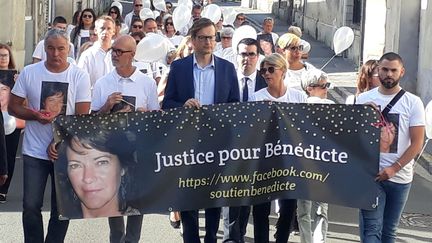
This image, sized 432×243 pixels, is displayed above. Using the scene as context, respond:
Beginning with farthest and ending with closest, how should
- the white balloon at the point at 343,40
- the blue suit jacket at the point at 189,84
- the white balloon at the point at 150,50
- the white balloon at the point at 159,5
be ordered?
1. the white balloon at the point at 159,5
2. the white balloon at the point at 343,40
3. the white balloon at the point at 150,50
4. the blue suit jacket at the point at 189,84

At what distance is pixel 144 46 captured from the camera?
11844 millimetres

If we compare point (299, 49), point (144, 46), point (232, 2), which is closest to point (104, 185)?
point (299, 49)

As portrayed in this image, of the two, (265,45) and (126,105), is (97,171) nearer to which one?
(126,105)

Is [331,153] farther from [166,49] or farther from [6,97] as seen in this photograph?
[166,49]

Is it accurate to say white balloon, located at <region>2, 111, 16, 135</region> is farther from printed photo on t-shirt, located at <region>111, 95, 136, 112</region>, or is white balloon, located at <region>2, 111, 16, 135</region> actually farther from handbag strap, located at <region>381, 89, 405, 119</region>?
handbag strap, located at <region>381, 89, 405, 119</region>

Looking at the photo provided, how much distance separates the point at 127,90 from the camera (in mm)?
7422

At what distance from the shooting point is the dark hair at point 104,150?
6.90 meters

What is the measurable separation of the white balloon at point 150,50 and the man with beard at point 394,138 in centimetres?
512

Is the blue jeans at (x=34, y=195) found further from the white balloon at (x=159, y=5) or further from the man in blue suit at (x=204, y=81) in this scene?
the white balloon at (x=159, y=5)

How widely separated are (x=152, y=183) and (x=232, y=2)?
251 ft

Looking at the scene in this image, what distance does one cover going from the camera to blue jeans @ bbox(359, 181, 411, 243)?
279 inches

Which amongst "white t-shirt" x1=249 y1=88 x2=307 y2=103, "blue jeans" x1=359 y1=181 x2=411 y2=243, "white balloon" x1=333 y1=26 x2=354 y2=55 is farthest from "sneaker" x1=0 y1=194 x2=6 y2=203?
"white balloon" x1=333 y1=26 x2=354 y2=55

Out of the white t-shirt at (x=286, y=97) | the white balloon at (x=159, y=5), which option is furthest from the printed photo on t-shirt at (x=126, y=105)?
the white balloon at (x=159, y=5)

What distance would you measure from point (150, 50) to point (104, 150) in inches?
199
